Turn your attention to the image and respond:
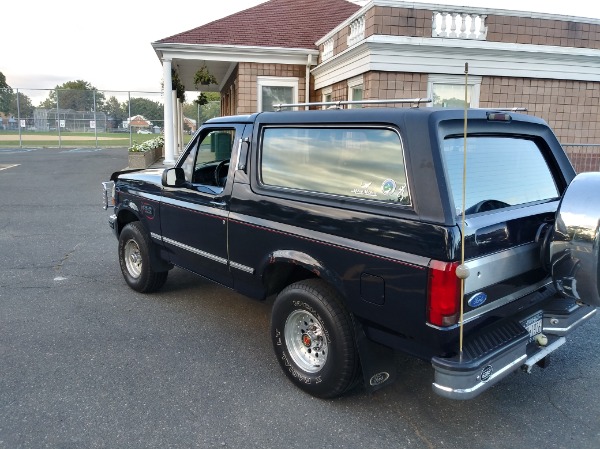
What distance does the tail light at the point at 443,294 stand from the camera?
2.53 meters

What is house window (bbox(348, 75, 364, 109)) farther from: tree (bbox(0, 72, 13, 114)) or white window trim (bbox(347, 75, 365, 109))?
tree (bbox(0, 72, 13, 114))

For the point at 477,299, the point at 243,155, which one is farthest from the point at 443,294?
the point at 243,155

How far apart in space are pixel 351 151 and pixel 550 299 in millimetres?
1632

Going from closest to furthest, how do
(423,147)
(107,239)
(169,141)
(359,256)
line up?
(423,147)
(359,256)
(107,239)
(169,141)

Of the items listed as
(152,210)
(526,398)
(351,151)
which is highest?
(351,151)

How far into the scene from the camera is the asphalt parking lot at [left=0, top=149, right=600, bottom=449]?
2941 mm

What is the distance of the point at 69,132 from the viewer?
35094 millimetres

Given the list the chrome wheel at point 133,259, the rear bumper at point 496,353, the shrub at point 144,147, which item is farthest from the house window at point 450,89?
the shrub at point 144,147

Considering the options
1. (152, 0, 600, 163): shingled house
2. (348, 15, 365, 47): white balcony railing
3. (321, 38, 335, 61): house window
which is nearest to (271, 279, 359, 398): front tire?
(152, 0, 600, 163): shingled house

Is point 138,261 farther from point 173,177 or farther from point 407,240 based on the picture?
point 407,240

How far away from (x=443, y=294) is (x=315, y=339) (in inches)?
44.1

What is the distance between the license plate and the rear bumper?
43mm

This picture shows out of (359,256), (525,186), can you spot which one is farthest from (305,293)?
(525,186)

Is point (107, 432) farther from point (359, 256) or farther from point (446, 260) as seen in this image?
point (446, 260)
